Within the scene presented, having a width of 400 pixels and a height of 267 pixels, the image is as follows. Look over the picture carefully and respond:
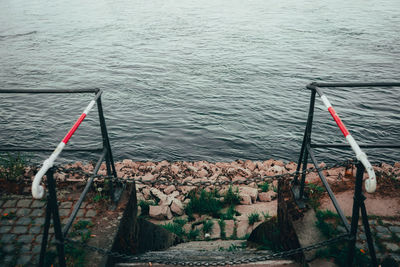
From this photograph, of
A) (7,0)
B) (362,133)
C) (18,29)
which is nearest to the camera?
(362,133)

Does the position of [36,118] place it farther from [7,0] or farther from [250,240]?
[7,0]

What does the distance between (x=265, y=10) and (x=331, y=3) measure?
6601mm

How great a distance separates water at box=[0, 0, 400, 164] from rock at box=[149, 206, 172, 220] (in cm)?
413

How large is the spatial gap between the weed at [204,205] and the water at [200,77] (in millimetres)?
3653

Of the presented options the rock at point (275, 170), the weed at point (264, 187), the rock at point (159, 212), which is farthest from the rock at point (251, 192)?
the rock at point (275, 170)

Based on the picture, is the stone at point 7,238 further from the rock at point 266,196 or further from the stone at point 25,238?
the rock at point 266,196

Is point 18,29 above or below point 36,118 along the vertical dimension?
above

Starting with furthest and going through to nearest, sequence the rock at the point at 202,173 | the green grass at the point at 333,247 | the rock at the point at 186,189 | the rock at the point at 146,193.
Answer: the rock at the point at 202,173
the rock at the point at 186,189
the rock at the point at 146,193
the green grass at the point at 333,247

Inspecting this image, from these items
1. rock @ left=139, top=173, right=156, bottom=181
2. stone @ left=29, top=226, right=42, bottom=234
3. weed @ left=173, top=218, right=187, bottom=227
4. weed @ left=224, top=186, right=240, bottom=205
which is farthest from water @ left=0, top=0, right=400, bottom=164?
stone @ left=29, top=226, right=42, bottom=234

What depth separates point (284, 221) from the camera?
4.32 m

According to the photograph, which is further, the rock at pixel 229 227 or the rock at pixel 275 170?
the rock at pixel 275 170

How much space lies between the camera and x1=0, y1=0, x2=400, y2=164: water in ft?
35.6

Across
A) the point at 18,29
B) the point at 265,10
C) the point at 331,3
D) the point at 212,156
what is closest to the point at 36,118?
the point at 212,156

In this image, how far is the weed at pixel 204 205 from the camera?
6000 millimetres
